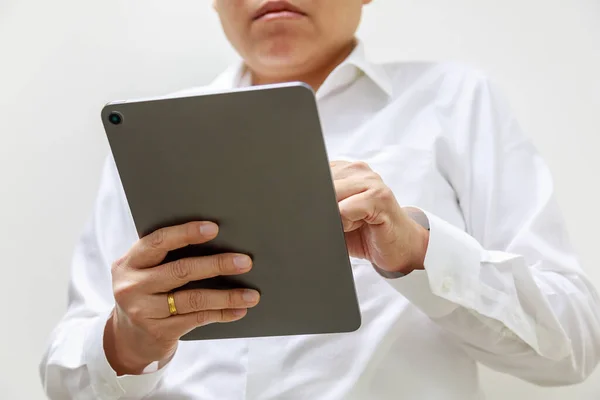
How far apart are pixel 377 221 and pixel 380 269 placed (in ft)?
0.31

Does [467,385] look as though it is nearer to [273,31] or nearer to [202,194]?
[202,194]

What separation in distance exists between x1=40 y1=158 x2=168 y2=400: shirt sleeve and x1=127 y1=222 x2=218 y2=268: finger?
0.20m

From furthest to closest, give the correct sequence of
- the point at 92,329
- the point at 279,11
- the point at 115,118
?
the point at 279,11 → the point at 92,329 → the point at 115,118

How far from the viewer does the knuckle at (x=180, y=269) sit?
685 mm

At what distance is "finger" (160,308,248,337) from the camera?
2.36 ft

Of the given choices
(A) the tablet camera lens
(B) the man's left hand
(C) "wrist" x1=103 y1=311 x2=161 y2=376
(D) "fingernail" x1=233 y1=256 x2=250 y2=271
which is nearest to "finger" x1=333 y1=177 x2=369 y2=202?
(B) the man's left hand

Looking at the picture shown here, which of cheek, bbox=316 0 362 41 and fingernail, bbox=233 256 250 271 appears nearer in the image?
fingernail, bbox=233 256 250 271

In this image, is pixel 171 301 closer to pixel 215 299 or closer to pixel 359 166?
pixel 215 299

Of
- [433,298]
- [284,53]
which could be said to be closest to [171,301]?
[433,298]

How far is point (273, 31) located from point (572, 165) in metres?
0.56

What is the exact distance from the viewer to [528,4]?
123cm

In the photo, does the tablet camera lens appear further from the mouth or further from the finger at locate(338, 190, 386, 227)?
the mouth

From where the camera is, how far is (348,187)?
700 mm

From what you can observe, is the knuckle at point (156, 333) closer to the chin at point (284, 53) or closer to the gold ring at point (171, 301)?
the gold ring at point (171, 301)
